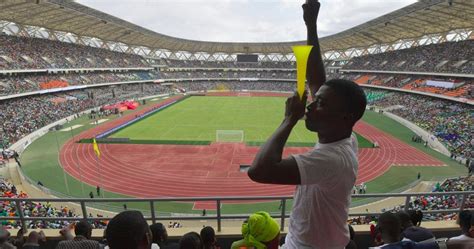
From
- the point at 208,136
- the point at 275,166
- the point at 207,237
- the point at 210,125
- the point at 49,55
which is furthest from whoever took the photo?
the point at 49,55

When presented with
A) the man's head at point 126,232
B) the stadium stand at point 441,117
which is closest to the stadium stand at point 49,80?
the man's head at point 126,232

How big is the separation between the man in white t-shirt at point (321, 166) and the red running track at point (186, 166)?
1469cm

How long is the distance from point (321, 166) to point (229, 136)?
28979 mm

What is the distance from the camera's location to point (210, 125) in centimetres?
3591

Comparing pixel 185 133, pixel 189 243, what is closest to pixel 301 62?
pixel 189 243

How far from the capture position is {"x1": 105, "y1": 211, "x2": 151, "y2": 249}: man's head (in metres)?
2.06

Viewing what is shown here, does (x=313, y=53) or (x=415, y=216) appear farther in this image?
(x=415, y=216)

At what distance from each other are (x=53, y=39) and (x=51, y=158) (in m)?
35.2

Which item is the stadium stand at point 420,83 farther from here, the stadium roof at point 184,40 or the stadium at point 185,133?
the stadium roof at point 184,40

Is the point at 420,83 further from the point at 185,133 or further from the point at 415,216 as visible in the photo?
the point at 415,216

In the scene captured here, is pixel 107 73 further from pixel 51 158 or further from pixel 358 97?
pixel 358 97

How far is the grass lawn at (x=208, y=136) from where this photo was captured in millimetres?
17375

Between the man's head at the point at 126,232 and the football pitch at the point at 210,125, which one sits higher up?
the man's head at the point at 126,232

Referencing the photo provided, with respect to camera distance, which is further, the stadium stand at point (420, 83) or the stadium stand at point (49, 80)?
the stadium stand at point (420, 83)
